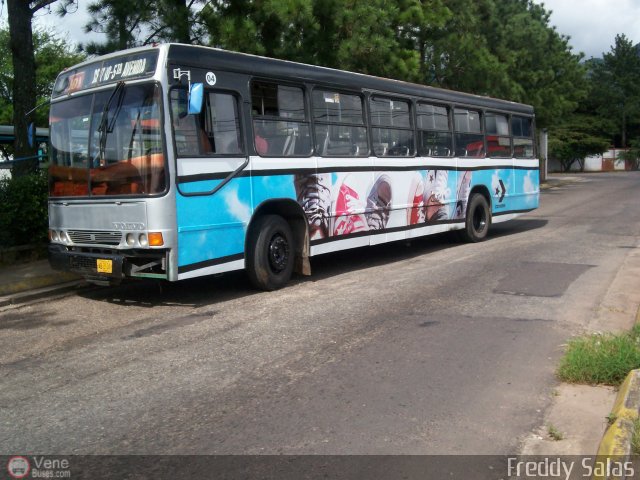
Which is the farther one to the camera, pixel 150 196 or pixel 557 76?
pixel 557 76

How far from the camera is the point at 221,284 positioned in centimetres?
945

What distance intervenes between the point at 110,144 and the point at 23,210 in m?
3.43

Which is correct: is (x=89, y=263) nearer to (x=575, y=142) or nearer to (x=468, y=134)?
(x=468, y=134)

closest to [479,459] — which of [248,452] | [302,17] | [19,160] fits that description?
[248,452]

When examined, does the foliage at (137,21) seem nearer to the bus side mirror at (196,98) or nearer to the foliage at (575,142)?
the bus side mirror at (196,98)

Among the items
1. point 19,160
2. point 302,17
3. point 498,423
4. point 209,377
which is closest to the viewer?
point 498,423

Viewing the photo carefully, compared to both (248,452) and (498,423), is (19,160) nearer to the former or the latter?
(248,452)

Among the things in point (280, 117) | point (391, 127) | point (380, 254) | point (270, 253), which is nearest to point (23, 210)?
point (270, 253)

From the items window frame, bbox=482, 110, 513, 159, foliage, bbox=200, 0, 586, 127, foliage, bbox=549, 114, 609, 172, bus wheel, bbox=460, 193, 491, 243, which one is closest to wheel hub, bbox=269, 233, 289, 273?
foliage, bbox=200, 0, 586, 127

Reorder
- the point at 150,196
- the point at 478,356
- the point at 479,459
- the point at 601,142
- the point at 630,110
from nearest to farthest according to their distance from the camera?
1. the point at 479,459
2. the point at 478,356
3. the point at 150,196
4. the point at 601,142
5. the point at 630,110

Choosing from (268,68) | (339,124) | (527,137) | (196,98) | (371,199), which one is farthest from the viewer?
(527,137)

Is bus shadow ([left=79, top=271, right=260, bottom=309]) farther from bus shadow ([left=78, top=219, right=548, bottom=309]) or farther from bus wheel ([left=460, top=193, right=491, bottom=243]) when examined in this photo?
bus wheel ([left=460, top=193, right=491, bottom=243])

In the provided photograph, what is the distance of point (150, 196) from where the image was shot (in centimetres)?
718

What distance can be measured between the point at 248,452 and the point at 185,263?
3.74 m
